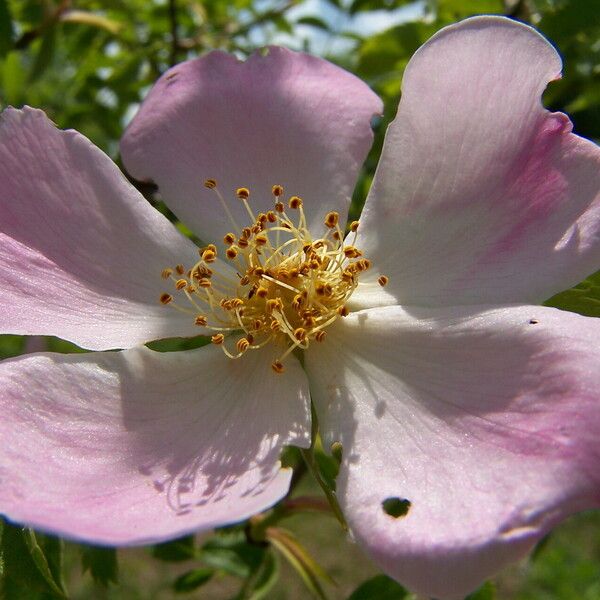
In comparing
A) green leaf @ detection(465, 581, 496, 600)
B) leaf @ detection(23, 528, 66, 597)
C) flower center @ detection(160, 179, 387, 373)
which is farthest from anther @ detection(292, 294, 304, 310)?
green leaf @ detection(465, 581, 496, 600)

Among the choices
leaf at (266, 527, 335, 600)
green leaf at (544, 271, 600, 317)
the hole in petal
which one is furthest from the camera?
leaf at (266, 527, 335, 600)

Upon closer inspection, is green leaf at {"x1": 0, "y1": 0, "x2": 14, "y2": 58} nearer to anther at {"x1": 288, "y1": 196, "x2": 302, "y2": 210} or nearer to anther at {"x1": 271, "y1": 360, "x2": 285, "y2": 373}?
anther at {"x1": 288, "y1": 196, "x2": 302, "y2": 210}

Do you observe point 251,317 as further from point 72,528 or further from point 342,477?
point 72,528

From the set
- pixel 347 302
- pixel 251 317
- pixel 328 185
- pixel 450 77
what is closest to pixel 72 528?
pixel 251 317

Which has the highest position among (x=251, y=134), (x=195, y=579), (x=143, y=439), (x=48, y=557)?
(x=251, y=134)

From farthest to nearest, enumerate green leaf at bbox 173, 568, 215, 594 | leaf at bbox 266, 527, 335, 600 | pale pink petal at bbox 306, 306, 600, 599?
1. green leaf at bbox 173, 568, 215, 594
2. leaf at bbox 266, 527, 335, 600
3. pale pink petal at bbox 306, 306, 600, 599

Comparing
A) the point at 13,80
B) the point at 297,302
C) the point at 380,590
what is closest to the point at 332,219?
the point at 297,302

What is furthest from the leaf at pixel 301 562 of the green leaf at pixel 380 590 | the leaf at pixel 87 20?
the leaf at pixel 87 20

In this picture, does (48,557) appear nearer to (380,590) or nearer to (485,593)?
(380,590)

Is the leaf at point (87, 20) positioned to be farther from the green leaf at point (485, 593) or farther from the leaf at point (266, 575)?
the green leaf at point (485, 593)
